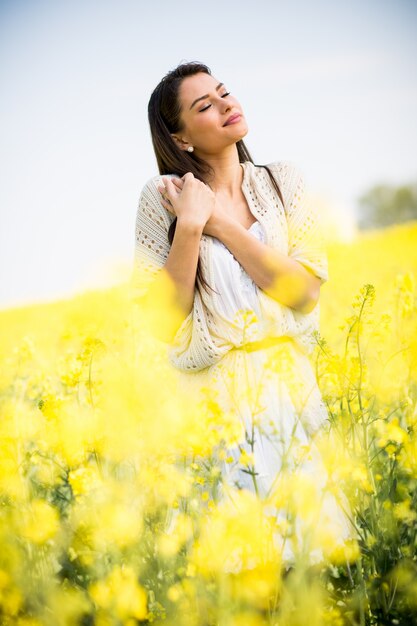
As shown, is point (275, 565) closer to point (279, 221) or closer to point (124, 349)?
point (279, 221)

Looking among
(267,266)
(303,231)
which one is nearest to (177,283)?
(267,266)

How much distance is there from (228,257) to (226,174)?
45cm

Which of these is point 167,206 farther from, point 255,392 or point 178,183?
point 255,392

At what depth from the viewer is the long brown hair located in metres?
2.57

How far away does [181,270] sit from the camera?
229 cm

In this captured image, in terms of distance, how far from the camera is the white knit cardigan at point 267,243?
2.29 m

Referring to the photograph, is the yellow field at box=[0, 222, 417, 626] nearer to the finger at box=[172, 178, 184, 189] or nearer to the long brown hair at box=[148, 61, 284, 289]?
the finger at box=[172, 178, 184, 189]

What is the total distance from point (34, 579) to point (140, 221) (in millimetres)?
1386

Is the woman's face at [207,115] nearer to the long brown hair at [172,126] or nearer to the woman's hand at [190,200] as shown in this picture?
the long brown hair at [172,126]

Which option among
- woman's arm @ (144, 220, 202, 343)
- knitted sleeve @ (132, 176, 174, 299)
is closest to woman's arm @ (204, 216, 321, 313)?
woman's arm @ (144, 220, 202, 343)

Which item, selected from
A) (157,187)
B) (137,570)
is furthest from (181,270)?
(137,570)

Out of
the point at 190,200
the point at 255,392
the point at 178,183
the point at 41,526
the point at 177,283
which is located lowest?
the point at 41,526

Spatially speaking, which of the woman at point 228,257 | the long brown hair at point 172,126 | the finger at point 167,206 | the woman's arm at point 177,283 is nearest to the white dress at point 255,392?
the woman at point 228,257

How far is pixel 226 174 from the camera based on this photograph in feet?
8.50
